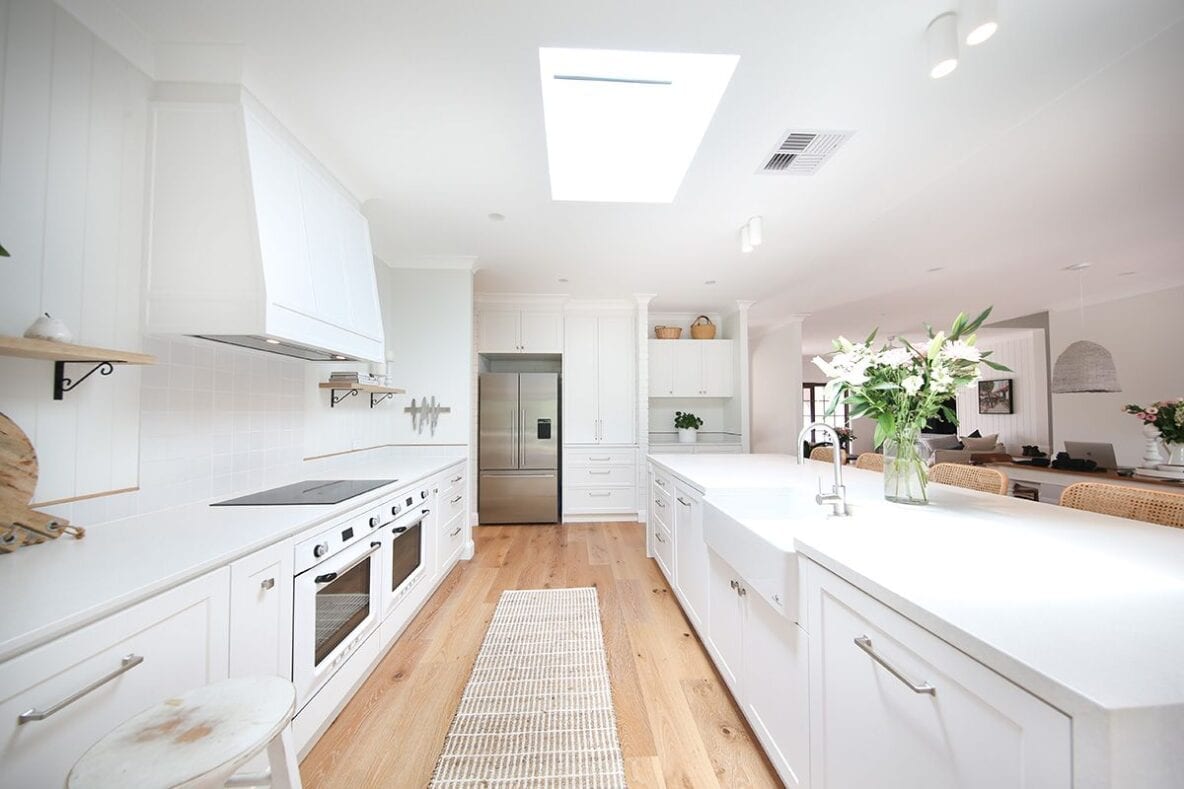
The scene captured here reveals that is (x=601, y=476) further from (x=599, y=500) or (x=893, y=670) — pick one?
(x=893, y=670)

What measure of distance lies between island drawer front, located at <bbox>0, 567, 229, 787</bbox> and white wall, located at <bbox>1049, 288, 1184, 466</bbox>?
7.97 metres

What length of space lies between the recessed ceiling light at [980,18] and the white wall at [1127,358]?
602cm

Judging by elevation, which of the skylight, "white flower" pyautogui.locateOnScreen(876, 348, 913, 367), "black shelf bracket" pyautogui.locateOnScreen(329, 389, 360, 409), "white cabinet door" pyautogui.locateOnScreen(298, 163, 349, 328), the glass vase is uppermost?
the skylight

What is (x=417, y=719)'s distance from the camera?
1599 millimetres

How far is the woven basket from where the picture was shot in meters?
5.04

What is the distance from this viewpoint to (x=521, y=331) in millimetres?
4426

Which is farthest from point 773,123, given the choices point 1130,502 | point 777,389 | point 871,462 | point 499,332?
point 777,389

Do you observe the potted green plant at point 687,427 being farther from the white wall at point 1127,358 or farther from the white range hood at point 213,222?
the white wall at point 1127,358

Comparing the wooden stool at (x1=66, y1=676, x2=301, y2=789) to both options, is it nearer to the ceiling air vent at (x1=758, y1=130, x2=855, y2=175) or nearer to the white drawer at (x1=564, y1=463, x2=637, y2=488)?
the ceiling air vent at (x1=758, y1=130, x2=855, y2=175)

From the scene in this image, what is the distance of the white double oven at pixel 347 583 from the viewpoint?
1.36 meters

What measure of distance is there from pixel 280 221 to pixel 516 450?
2904 mm

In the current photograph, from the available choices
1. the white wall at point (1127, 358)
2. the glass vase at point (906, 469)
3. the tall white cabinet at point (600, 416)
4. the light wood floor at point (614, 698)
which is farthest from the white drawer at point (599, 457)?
the white wall at point (1127, 358)

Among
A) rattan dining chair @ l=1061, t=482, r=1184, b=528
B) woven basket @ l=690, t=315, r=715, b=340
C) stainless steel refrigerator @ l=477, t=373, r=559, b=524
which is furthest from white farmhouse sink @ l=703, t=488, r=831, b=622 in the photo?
woven basket @ l=690, t=315, r=715, b=340

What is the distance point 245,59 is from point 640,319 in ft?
11.6
